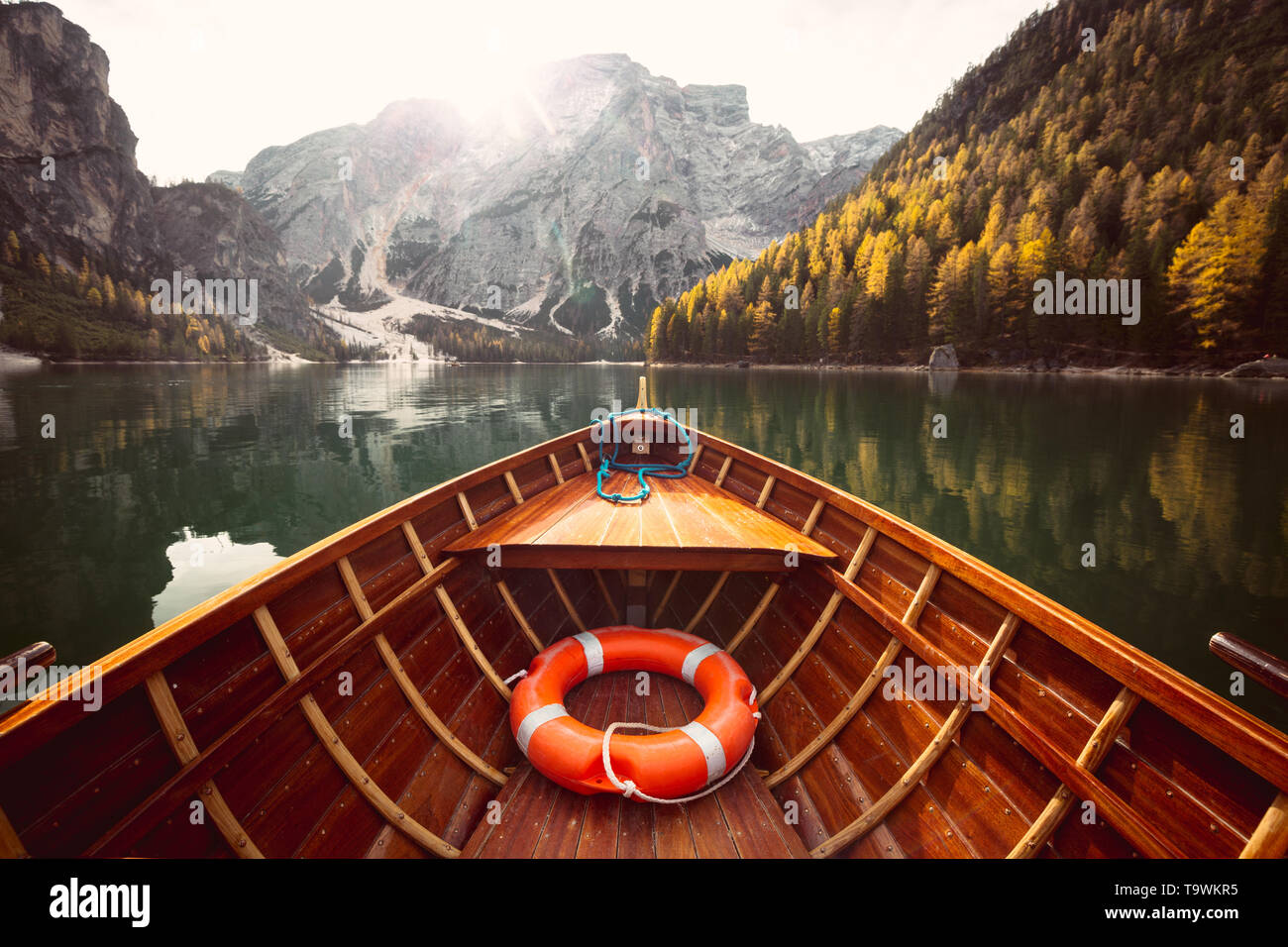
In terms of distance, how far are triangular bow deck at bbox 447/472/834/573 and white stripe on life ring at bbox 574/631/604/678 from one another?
2.99 ft

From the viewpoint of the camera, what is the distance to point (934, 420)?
26.1 meters

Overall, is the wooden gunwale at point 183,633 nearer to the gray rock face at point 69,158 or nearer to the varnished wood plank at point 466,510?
the varnished wood plank at point 466,510

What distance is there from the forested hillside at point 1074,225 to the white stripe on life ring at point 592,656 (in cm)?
5947

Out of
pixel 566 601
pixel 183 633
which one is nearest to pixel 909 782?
pixel 566 601

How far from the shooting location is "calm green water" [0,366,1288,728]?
340 inches

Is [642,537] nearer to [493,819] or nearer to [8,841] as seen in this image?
[493,819]

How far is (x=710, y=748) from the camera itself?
3822 mm

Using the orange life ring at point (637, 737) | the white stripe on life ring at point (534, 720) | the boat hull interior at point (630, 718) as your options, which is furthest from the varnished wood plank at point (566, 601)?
the white stripe on life ring at point (534, 720)

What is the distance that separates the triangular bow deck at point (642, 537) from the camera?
4719 mm

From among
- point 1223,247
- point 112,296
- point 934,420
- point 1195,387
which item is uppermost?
point 112,296

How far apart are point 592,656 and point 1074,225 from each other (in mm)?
74586
